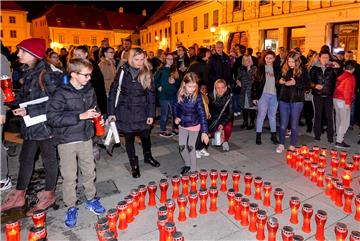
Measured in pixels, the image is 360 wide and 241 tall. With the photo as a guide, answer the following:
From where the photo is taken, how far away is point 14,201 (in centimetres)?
406

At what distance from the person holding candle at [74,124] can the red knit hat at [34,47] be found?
1.72ft

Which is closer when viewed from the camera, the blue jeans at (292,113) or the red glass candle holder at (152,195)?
the red glass candle holder at (152,195)

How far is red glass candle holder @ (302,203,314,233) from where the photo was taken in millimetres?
3375

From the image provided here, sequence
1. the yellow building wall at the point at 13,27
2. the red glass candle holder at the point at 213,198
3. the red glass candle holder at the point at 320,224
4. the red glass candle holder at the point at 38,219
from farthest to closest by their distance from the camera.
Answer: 1. the yellow building wall at the point at 13,27
2. the red glass candle holder at the point at 213,198
3. the red glass candle holder at the point at 320,224
4. the red glass candle holder at the point at 38,219

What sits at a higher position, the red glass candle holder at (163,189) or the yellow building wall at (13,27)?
the yellow building wall at (13,27)

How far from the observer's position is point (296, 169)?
5430 mm

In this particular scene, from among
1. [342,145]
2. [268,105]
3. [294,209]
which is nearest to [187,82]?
[294,209]

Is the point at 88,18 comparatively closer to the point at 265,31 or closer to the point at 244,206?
the point at 265,31

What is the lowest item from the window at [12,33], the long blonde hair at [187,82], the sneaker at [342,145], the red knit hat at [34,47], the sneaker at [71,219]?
the sneaker at [71,219]

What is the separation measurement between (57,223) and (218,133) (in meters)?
3.62

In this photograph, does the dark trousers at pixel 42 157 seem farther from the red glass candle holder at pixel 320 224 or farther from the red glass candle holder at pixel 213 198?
the red glass candle holder at pixel 320 224

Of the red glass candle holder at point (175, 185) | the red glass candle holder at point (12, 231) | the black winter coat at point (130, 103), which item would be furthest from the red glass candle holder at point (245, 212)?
the red glass candle holder at point (12, 231)

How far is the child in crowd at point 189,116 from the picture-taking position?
4.95 meters

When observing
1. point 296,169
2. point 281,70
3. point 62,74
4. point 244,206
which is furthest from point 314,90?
point 62,74
